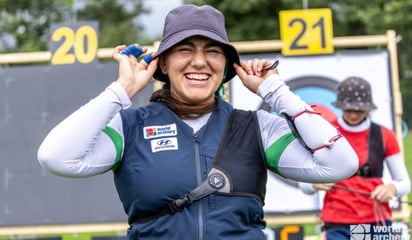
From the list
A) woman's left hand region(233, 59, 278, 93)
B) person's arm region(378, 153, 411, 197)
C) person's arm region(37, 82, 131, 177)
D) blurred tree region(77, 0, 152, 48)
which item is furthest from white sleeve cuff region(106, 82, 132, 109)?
blurred tree region(77, 0, 152, 48)

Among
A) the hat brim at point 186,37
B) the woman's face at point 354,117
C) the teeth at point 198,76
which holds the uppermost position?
the hat brim at point 186,37

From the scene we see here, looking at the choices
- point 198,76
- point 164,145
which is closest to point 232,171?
point 164,145

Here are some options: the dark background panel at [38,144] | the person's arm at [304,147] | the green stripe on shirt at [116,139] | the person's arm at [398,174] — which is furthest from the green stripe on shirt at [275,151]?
the dark background panel at [38,144]

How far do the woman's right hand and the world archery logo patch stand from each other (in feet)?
0.38

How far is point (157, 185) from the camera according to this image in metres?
2.25

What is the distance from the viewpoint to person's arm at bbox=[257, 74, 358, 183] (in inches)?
93.2

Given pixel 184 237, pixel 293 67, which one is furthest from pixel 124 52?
pixel 293 67

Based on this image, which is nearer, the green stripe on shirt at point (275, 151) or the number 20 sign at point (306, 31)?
the green stripe on shirt at point (275, 151)

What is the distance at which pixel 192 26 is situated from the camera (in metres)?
2.36

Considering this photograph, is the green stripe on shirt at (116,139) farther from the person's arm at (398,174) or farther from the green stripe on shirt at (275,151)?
the person's arm at (398,174)

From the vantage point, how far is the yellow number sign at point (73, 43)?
749cm

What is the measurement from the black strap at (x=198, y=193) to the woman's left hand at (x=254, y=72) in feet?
1.27

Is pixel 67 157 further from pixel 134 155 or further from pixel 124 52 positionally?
pixel 124 52

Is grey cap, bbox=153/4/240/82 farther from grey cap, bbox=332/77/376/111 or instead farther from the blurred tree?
the blurred tree
